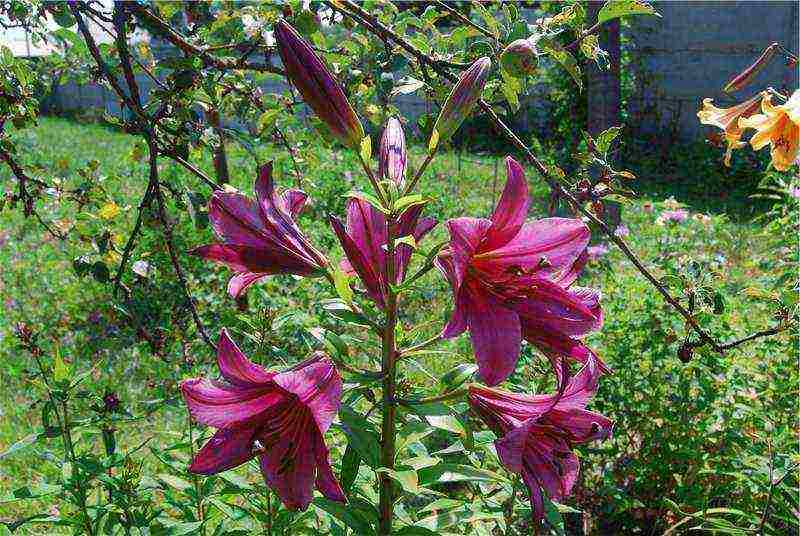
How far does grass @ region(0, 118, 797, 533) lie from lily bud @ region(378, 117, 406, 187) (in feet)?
0.23

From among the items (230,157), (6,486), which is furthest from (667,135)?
(6,486)

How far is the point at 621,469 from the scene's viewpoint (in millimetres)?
2756

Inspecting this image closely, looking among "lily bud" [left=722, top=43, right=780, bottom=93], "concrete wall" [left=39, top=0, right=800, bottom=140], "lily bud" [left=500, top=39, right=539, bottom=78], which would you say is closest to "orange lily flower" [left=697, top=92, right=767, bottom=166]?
"lily bud" [left=722, top=43, right=780, bottom=93]

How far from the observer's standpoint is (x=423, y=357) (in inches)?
135

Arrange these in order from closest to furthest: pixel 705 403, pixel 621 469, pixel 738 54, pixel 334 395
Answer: pixel 334 395 → pixel 705 403 → pixel 621 469 → pixel 738 54

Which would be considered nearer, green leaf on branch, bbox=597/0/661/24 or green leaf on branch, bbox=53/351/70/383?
green leaf on branch, bbox=597/0/661/24

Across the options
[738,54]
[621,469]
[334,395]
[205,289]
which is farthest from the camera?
[738,54]

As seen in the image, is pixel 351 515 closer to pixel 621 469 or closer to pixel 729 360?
pixel 621 469

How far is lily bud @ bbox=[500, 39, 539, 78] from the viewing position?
1164mm

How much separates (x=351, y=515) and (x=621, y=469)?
5.89 ft

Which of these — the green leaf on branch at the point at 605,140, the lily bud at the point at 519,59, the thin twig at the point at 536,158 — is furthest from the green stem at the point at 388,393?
the green leaf on branch at the point at 605,140

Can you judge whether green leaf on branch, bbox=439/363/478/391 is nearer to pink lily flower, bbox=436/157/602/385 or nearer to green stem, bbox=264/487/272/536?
pink lily flower, bbox=436/157/602/385

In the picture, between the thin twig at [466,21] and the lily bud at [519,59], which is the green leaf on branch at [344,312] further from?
the thin twig at [466,21]

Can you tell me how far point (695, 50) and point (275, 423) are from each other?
9.60 metres
